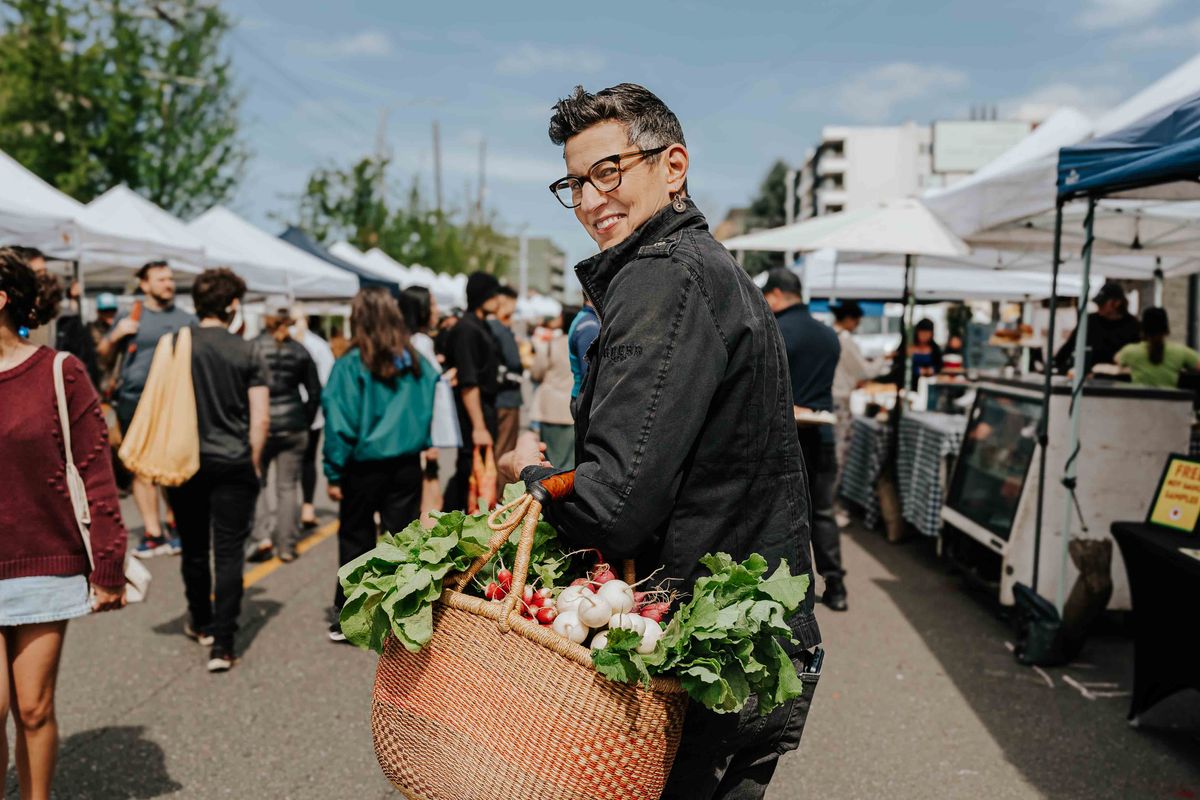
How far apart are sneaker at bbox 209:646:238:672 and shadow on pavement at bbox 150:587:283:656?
0.23 m

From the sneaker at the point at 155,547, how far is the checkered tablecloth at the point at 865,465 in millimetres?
6012

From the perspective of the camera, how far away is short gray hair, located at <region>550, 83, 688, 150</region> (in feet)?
6.01

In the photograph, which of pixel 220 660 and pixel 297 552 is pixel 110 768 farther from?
pixel 297 552

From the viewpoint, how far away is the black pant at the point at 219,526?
16.9ft

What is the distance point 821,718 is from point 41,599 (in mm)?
3285

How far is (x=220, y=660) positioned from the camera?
5059 mm

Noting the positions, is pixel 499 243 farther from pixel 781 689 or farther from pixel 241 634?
pixel 781 689

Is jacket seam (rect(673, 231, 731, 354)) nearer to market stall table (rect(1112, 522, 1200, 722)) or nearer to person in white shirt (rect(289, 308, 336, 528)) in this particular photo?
market stall table (rect(1112, 522, 1200, 722))

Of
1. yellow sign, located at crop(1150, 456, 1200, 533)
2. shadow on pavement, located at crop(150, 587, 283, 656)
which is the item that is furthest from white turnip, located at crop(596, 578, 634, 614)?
shadow on pavement, located at crop(150, 587, 283, 656)

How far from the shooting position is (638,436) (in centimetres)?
161

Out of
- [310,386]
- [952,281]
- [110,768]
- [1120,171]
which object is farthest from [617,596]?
[952,281]

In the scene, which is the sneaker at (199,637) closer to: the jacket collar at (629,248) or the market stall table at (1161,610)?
the jacket collar at (629,248)

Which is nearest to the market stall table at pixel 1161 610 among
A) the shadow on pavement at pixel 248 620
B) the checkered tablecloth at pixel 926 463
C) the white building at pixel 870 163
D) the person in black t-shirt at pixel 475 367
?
the checkered tablecloth at pixel 926 463

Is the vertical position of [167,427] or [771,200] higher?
[771,200]
